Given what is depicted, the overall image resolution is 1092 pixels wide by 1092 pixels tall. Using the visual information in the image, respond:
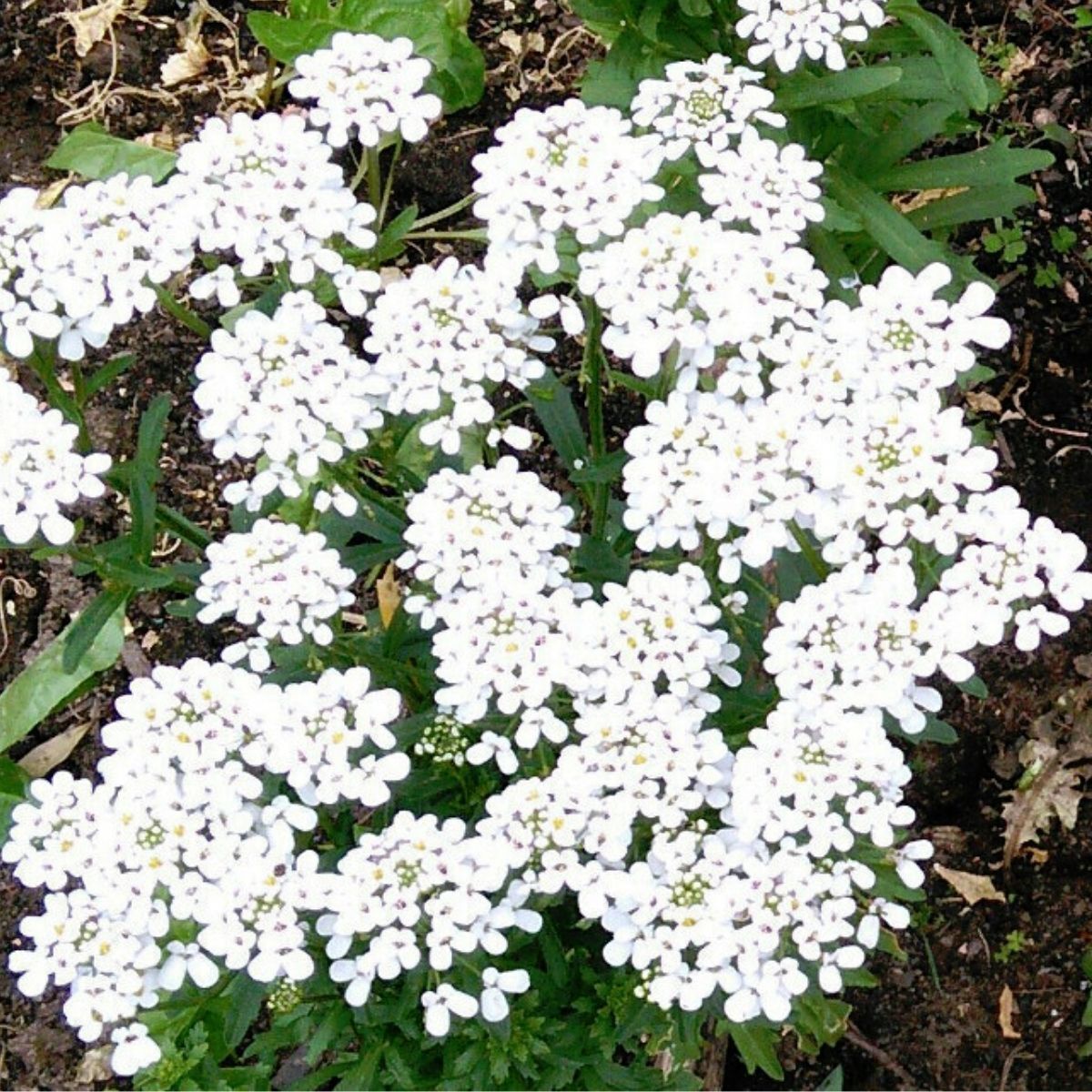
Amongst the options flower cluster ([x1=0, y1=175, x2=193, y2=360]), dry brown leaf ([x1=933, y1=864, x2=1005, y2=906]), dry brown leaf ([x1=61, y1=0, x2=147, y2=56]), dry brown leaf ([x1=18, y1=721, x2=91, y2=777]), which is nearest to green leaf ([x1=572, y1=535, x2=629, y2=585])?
flower cluster ([x1=0, y1=175, x2=193, y2=360])

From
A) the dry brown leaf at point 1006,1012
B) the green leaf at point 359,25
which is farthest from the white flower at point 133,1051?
the green leaf at point 359,25

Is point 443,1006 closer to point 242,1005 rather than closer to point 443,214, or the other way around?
point 242,1005

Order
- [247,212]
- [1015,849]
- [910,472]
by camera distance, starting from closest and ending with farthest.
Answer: [910,472], [247,212], [1015,849]

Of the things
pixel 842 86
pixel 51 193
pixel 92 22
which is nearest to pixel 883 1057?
pixel 842 86

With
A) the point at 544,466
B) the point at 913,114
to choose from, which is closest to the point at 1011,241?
the point at 913,114

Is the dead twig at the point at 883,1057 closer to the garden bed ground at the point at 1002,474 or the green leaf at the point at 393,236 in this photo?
the garden bed ground at the point at 1002,474

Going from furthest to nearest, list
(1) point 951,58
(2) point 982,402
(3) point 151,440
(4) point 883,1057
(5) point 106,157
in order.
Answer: (2) point 982,402, (5) point 106,157, (4) point 883,1057, (1) point 951,58, (3) point 151,440

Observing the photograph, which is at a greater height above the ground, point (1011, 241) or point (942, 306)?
point (942, 306)

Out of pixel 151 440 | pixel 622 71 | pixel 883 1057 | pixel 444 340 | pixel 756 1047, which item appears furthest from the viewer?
pixel 883 1057

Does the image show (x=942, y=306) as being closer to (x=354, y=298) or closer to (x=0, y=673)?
(x=354, y=298)
